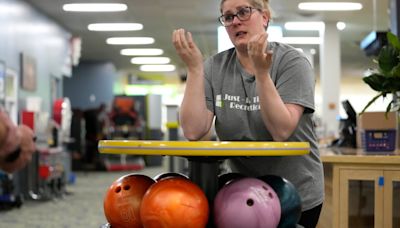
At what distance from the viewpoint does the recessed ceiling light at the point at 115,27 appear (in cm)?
1134

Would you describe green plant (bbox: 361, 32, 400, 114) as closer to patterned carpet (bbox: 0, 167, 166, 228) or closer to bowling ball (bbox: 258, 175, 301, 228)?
bowling ball (bbox: 258, 175, 301, 228)

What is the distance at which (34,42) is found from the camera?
9.50m

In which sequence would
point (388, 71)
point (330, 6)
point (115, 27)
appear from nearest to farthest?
1. point (388, 71)
2. point (330, 6)
3. point (115, 27)

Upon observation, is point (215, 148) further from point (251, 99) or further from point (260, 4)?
point (260, 4)

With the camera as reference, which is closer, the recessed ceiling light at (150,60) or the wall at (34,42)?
the wall at (34,42)

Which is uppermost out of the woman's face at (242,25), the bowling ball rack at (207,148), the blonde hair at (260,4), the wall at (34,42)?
the wall at (34,42)

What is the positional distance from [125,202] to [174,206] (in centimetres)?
27

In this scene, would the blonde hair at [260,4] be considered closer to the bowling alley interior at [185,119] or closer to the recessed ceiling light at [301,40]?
the bowling alley interior at [185,119]

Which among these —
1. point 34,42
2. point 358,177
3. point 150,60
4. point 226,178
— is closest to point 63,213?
point 34,42

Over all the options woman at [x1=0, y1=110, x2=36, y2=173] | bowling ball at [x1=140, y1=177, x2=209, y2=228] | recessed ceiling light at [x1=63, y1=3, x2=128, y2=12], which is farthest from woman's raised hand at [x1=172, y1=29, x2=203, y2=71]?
recessed ceiling light at [x1=63, y1=3, x2=128, y2=12]

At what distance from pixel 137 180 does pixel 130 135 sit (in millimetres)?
12334

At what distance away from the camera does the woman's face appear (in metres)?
2.19

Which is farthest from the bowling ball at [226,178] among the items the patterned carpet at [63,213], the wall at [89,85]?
the wall at [89,85]

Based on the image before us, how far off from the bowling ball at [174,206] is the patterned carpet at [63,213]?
13.4 feet
